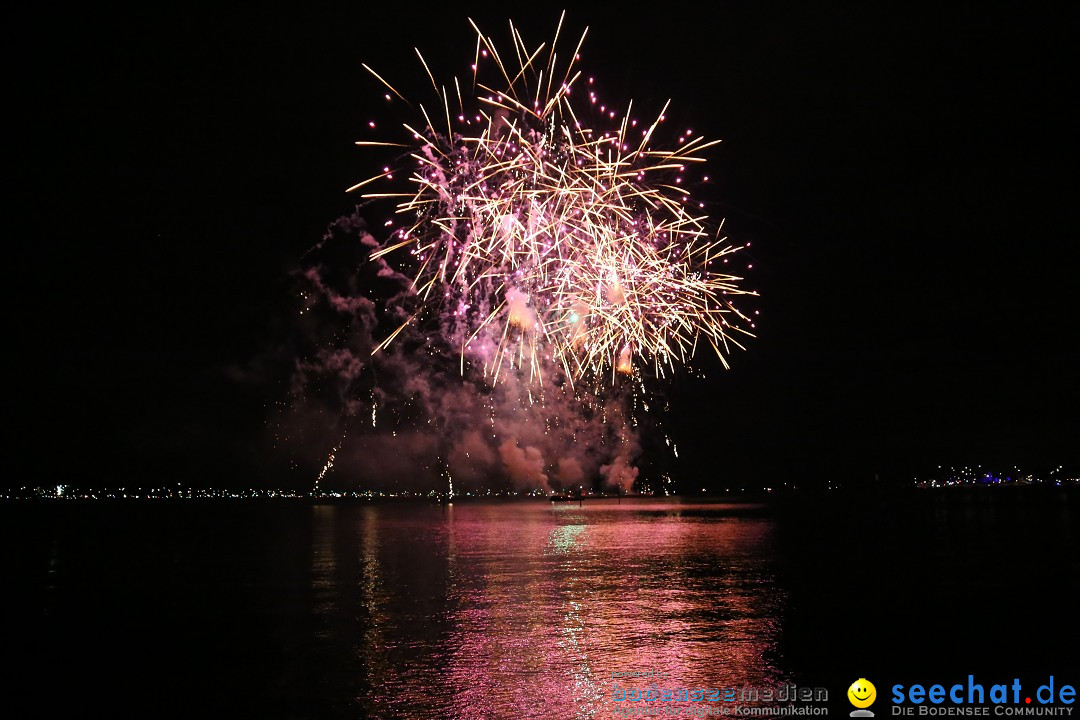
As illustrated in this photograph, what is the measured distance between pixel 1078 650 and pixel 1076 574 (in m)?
10.7

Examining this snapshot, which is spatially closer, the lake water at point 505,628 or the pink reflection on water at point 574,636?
the pink reflection on water at point 574,636

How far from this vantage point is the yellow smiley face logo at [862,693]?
9.98 metres

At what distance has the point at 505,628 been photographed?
14289 millimetres

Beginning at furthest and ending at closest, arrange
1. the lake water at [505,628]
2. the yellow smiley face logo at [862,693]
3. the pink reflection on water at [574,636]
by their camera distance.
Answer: the lake water at [505,628] → the pink reflection on water at [574,636] → the yellow smiley face logo at [862,693]

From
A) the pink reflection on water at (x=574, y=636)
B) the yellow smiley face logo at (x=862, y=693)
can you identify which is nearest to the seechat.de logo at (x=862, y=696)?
the yellow smiley face logo at (x=862, y=693)

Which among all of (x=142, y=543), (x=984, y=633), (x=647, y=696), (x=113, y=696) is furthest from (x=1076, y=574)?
(x=142, y=543)

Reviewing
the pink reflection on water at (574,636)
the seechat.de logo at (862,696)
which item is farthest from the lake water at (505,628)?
the seechat.de logo at (862,696)

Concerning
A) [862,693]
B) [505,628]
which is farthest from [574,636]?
[862,693]

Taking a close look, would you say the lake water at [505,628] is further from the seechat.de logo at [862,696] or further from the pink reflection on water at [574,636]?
the seechat.de logo at [862,696]

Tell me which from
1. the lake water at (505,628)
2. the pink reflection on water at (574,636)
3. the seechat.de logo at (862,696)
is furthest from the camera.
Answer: the lake water at (505,628)

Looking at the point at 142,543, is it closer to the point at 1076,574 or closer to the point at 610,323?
the point at 610,323

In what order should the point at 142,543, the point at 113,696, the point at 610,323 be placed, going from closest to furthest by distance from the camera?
1. the point at 113,696
2. the point at 610,323
3. the point at 142,543

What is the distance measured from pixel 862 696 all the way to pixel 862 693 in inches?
4.6

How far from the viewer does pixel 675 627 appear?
562 inches
